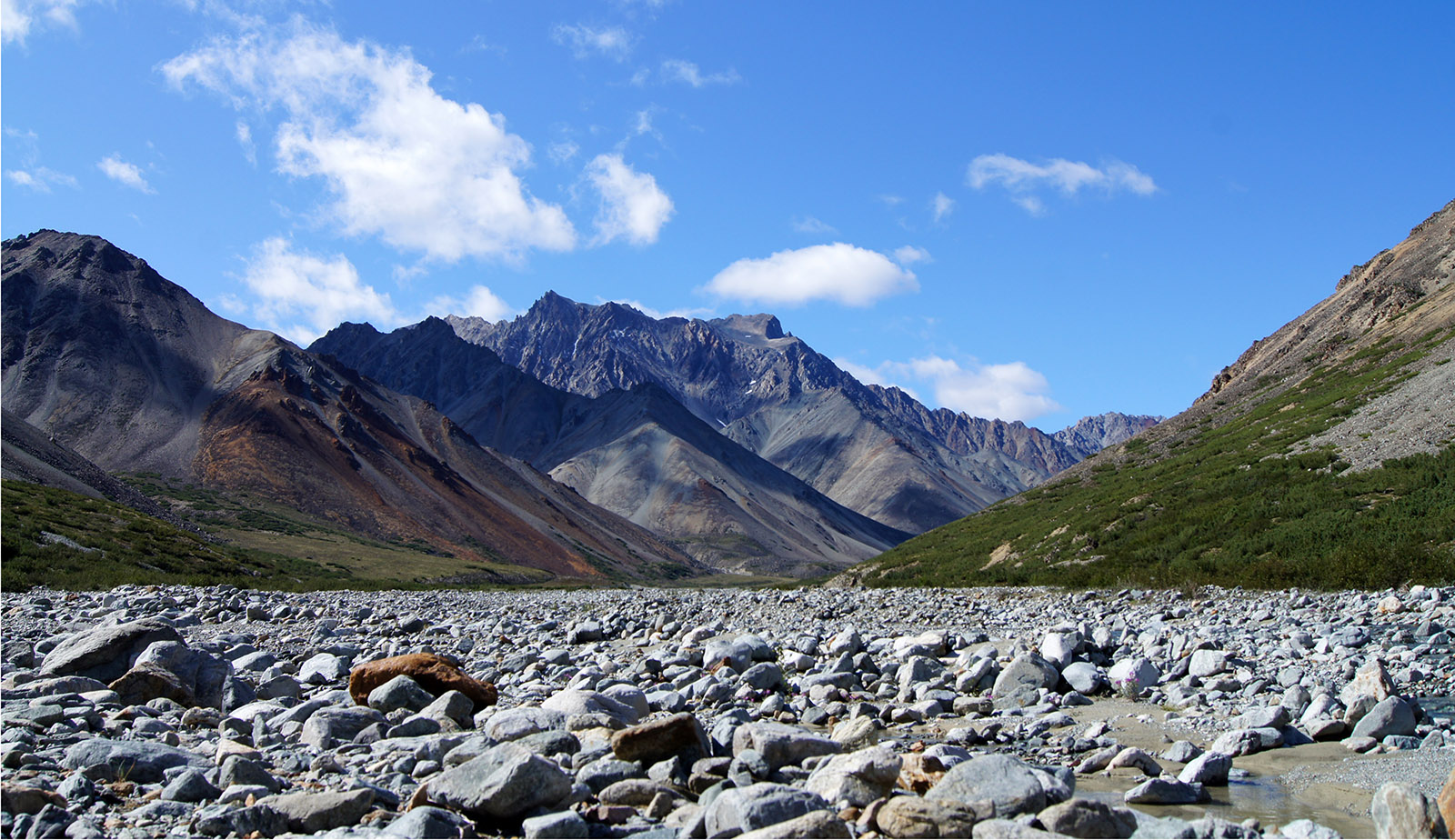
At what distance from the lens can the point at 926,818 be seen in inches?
279

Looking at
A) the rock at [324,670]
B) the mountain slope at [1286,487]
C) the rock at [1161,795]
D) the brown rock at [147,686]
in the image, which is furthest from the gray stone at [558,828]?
the mountain slope at [1286,487]

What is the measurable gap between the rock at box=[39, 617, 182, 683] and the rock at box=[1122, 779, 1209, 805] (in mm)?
15314

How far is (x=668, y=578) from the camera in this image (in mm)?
179500

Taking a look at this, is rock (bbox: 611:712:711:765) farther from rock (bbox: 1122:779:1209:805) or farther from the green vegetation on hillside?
the green vegetation on hillside

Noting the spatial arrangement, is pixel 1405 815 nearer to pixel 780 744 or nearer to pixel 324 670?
pixel 780 744

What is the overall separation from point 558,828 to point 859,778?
9.49 feet

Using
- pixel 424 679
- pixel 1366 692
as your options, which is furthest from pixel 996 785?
pixel 424 679

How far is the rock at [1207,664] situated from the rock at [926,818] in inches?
355

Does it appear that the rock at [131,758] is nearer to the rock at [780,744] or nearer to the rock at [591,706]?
the rock at [591,706]

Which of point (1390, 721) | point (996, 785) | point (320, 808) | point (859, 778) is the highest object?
point (1390, 721)

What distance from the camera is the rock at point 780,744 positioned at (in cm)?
992

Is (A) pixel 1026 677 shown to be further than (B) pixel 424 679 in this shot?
Yes

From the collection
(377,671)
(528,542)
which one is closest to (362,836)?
(377,671)

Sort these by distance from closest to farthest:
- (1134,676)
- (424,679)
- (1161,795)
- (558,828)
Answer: (558,828), (1161,795), (424,679), (1134,676)
